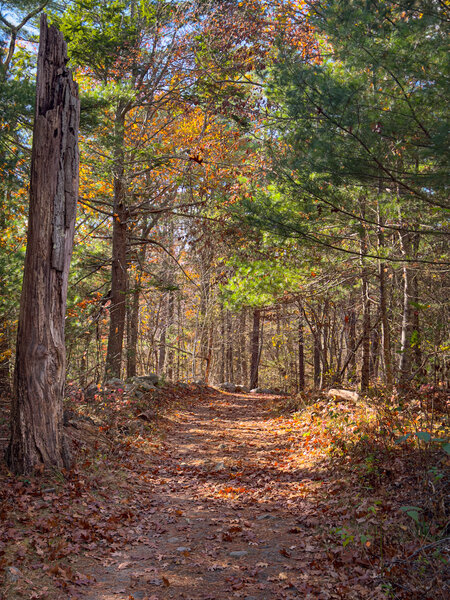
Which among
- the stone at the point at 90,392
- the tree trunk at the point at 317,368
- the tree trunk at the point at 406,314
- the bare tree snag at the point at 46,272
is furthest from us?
the tree trunk at the point at 317,368

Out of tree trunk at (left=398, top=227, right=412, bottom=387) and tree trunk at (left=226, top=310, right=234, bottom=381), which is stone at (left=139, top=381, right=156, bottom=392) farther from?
tree trunk at (left=226, top=310, right=234, bottom=381)

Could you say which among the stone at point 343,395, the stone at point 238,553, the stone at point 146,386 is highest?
the stone at point 343,395

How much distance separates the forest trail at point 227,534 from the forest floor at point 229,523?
17mm

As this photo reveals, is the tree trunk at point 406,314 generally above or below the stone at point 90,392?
above

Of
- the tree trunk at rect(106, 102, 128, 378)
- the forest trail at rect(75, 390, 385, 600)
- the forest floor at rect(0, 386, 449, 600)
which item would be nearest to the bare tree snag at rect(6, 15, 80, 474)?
the forest floor at rect(0, 386, 449, 600)

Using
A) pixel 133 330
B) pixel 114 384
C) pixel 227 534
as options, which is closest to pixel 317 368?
pixel 133 330

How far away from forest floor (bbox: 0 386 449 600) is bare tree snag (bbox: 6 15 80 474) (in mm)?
498

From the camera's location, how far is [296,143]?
19.4 ft

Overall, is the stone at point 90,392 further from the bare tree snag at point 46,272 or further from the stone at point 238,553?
the stone at point 238,553

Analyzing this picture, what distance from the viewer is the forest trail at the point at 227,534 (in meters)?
3.75

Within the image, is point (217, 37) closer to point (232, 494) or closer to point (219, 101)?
point (219, 101)

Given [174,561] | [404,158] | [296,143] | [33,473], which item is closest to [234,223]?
[296,143]

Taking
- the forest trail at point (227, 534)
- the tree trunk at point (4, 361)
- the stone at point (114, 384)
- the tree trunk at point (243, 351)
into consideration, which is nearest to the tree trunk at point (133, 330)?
the stone at point (114, 384)

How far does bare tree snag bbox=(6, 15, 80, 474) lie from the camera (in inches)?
Result: 219
